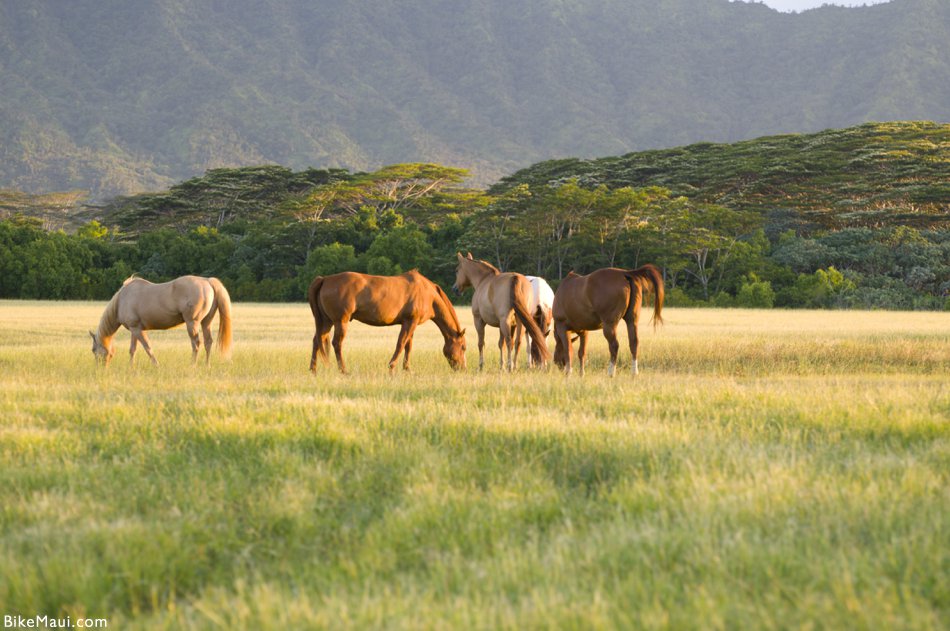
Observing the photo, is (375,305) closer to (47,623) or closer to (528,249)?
(47,623)

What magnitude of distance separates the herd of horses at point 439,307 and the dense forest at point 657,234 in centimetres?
3172

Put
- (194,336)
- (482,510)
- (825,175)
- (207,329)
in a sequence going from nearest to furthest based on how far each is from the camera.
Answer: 1. (482,510)
2. (194,336)
3. (207,329)
4. (825,175)

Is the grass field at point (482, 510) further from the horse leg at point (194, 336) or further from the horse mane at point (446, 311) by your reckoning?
the horse leg at point (194, 336)

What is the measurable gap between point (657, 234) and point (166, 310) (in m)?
37.5

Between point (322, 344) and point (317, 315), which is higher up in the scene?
point (317, 315)

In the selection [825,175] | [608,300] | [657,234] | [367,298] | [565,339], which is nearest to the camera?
[608,300]

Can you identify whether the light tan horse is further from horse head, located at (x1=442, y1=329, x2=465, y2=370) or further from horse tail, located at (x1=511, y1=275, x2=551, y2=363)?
horse tail, located at (x1=511, y1=275, x2=551, y2=363)

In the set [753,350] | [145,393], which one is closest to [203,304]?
[145,393]

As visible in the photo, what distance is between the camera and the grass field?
11.8ft

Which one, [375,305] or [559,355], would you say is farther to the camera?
[559,355]

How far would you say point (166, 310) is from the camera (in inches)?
615

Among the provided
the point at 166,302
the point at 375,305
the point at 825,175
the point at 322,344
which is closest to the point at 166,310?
the point at 166,302

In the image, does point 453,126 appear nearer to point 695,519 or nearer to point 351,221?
point 351,221

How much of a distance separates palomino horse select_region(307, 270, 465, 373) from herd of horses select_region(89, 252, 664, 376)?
2 centimetres
